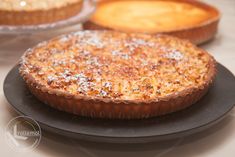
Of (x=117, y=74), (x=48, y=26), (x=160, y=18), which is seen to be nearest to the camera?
(x=117, y=74)

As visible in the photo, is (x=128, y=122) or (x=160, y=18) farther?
(x=160, y=18)

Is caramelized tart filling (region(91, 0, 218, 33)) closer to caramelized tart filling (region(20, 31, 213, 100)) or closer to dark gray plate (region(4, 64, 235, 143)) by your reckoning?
caramelized tart filling (region(20, 31, 213, 100))

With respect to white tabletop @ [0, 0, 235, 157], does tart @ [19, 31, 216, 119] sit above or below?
above

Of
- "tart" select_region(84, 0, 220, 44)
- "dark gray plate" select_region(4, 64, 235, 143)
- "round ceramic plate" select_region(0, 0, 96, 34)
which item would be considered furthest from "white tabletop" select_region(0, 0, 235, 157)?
"tart" select_region(84, 0, 220, 44)

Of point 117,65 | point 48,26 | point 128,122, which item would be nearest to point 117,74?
point 117,65

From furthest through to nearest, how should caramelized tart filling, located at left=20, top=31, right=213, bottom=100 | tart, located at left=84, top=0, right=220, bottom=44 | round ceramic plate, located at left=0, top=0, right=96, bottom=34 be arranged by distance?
tart, located at left=84, top=0, right=220, bottom=44
round ceramic plate, located at left=0, top=0, right=96, bottom=34
caramelized tart filling, located at left=20, top=31, right=213, bottom=100

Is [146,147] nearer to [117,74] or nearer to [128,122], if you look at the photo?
[128,122]

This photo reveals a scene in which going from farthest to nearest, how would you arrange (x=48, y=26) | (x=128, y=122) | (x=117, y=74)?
(x=48, y=26) < (x=117, y=74) < (x=128, y=122)
